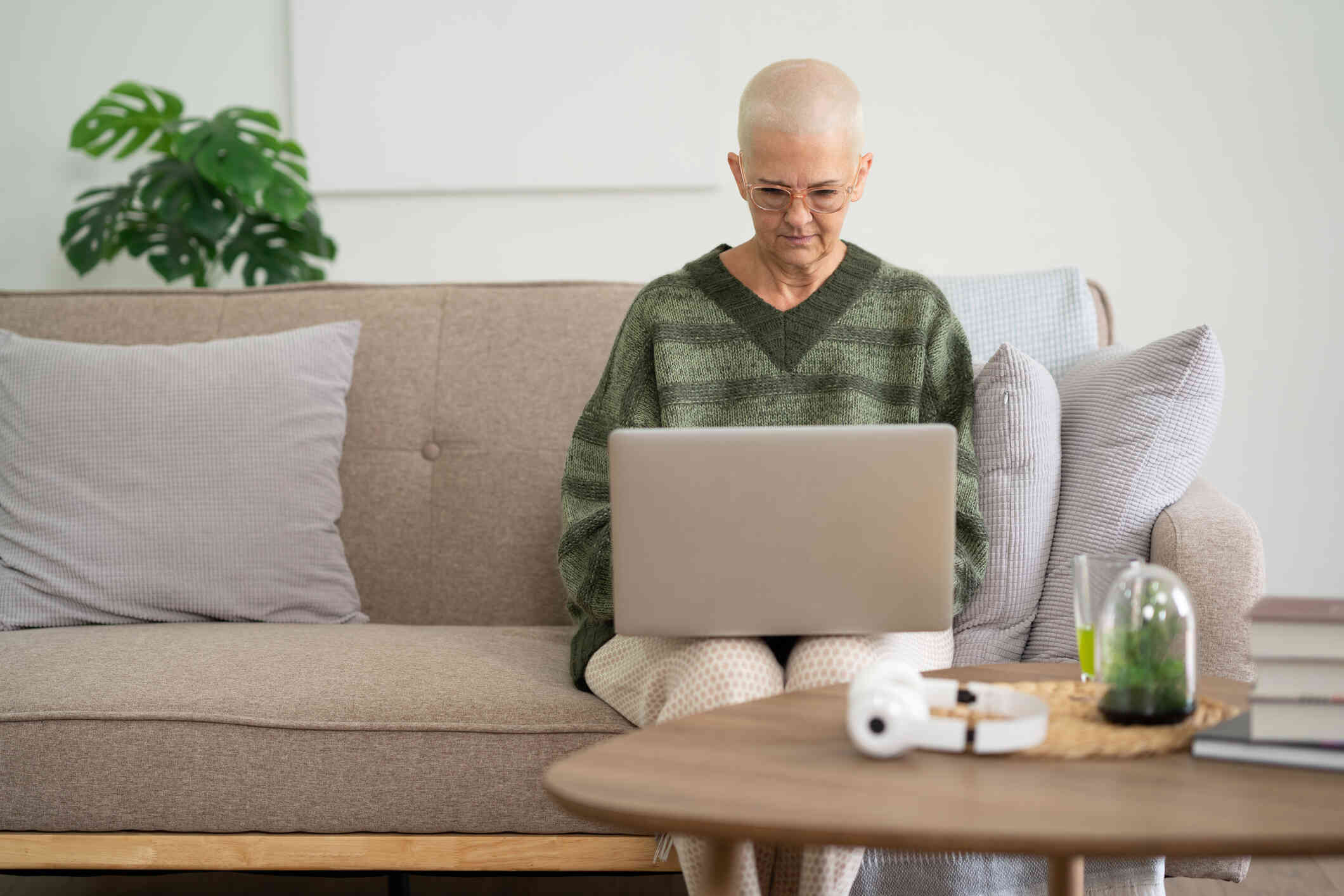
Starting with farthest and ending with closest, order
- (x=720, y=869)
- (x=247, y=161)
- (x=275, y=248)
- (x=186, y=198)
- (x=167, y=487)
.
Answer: (x=275, y=248) < (x=186, y=198) < (x=247, y=161) < (x=167, y=487) < (x=720, y=869)

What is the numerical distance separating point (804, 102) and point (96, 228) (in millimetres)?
1993

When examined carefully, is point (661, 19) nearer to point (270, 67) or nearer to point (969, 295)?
point (270, 67)

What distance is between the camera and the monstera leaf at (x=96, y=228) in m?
2.76

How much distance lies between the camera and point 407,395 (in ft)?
6.68

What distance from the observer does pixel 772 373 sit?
1534 mm

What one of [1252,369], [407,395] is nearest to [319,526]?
[407,395]

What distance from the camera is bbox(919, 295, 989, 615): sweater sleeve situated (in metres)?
1.47

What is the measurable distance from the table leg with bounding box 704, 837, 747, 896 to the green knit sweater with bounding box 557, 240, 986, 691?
1.97 feet

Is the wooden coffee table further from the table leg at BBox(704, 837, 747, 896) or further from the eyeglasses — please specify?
the eyeglasses

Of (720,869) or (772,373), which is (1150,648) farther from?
(772,373)

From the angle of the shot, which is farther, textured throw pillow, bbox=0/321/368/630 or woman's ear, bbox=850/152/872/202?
textured throw pillow, bbox=0/321/368/630

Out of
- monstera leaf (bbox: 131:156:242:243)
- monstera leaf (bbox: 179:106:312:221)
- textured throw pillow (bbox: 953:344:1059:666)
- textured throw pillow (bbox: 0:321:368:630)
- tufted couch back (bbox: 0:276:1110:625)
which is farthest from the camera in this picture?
monstera leaf (bbox: 131:156:242:243)

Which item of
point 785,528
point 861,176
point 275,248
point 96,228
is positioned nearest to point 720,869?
point 785,528

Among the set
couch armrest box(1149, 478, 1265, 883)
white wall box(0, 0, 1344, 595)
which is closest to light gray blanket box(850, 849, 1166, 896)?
couch armrest box(1149, 478, 1265, 883)
